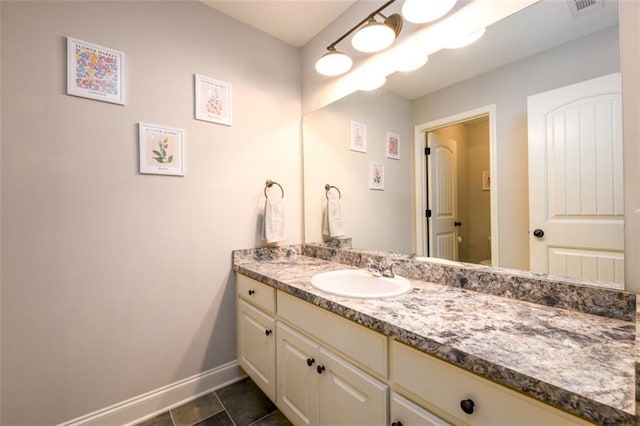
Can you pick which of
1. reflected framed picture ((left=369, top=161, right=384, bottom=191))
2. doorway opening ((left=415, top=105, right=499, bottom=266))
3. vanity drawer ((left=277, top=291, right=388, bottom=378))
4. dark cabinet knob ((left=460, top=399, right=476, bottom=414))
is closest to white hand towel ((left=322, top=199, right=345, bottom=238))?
reflected framed picture ((left=369, top=161, right=384, bottom=191))

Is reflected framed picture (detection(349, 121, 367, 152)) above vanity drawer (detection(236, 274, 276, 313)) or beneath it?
above

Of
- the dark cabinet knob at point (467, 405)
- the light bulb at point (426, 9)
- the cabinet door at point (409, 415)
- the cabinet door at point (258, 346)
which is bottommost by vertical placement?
the cabinet door at point (258, 346)

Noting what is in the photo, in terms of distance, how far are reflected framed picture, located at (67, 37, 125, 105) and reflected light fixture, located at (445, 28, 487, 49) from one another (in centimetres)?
162

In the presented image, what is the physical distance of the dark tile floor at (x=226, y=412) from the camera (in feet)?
4.75

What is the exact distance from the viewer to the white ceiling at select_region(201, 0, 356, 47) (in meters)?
1.65

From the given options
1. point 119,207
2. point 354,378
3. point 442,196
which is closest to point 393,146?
point 442,196

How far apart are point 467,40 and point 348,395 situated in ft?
5.01

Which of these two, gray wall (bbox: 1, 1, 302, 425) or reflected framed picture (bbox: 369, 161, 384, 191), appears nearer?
gray wall (bbox: 1, 1, 302, 425)

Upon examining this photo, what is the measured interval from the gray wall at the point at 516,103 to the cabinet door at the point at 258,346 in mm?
1142

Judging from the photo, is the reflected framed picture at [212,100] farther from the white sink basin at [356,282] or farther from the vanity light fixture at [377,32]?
the white sink basin at [356,282]

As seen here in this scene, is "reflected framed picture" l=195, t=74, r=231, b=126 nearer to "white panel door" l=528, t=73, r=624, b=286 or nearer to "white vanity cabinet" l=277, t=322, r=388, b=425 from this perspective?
"white vanity cabinet" l=277, t=322, r=388, b=425

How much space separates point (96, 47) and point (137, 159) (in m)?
0.55

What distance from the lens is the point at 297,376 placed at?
121 centimetres

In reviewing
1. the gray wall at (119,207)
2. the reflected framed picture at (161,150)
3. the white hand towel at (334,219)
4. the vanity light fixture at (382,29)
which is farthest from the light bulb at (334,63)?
the reflected framed picture at (161,150)
